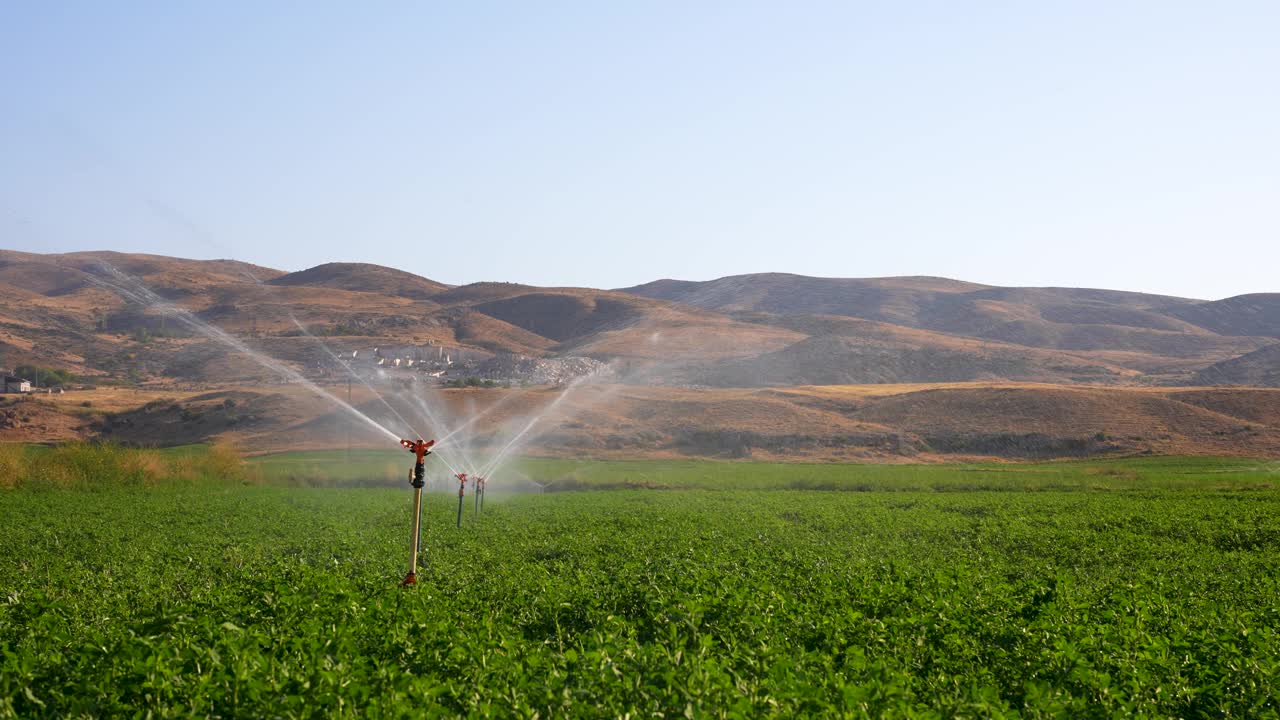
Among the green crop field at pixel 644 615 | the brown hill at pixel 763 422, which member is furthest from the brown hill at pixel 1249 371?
the green crop field at pixel 644 615

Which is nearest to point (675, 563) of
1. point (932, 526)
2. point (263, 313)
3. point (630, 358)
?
point (932, 526)

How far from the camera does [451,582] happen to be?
15930 millimetres

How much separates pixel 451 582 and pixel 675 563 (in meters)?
4.66

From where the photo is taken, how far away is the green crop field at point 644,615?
7.63 m

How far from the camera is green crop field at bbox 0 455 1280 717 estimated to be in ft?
25.0

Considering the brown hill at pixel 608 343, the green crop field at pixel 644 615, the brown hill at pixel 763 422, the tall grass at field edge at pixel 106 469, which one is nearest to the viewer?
the green crop field at pixel 644 615

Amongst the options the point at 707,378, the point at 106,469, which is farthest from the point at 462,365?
the point at 106,469

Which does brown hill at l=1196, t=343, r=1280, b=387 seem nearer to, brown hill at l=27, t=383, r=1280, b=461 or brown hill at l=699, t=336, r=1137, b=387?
brown hill at l=699, t=336, r=1137, b=387

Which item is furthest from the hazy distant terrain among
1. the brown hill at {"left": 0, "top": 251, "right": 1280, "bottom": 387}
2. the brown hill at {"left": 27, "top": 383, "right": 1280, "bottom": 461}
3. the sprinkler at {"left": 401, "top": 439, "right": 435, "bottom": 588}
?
the sprinkler at {"left": 401, "top": 439, "right": 435, "bottom": 588}

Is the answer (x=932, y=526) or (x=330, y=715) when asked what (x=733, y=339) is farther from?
(x=330, y=715)

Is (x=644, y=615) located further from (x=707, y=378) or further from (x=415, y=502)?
(x=707, y=378)

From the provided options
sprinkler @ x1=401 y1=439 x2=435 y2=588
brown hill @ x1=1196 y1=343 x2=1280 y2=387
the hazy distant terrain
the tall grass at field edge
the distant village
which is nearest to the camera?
sprinkler @ x1=401 y1=439 x2=435 y2=588

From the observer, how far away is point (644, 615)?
14031 millimetres

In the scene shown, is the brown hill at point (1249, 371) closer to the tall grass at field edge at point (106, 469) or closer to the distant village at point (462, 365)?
the distant village at point (462, 365)
